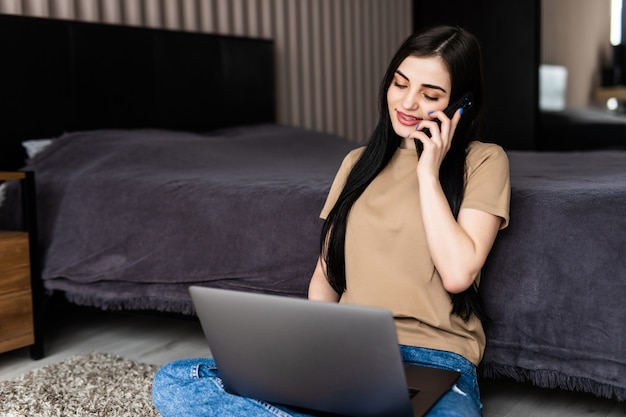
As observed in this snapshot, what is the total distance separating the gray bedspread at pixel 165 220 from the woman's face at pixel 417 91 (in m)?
0.53

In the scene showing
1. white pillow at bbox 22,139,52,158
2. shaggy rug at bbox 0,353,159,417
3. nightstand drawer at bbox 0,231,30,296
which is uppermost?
white pillow at bbox 22,139,52,158

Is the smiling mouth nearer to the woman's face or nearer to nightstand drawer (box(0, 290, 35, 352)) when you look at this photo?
the woman's face

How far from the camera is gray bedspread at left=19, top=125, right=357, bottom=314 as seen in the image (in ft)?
6.11

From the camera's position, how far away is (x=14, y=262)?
204cm

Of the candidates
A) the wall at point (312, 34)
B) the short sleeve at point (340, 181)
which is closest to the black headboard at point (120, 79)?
the wall at point (312, 34)

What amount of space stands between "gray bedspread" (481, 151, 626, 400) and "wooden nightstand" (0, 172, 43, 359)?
4.11 ft

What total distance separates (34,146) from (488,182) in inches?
68.2

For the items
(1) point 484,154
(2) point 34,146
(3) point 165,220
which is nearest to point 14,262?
(3) point 165,220

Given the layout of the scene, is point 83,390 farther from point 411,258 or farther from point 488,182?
point 488,182

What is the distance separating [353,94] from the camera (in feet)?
13.8

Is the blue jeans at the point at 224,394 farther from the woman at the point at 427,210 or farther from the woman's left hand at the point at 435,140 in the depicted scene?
the woman's left hand at the point at 435,140

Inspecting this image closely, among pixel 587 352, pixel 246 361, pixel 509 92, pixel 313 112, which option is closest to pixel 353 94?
pixel 313 112

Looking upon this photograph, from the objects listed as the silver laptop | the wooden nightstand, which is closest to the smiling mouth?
the silver laptop

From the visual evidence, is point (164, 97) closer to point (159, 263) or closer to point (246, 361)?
point (159, 263)
